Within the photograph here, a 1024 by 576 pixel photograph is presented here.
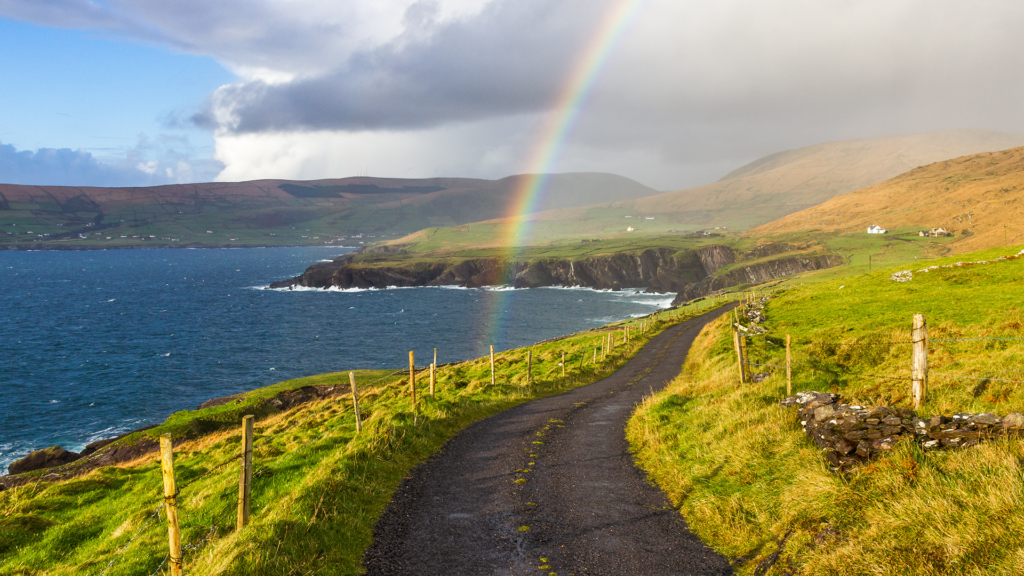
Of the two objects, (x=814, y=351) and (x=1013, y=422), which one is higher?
(x=1013, y=422)

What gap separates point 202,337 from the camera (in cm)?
10306

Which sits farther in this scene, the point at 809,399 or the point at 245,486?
the point at 809,399

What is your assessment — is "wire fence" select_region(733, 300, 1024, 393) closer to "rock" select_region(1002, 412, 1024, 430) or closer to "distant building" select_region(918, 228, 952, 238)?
"rock" select_region(1002, 412, 1024, 430)

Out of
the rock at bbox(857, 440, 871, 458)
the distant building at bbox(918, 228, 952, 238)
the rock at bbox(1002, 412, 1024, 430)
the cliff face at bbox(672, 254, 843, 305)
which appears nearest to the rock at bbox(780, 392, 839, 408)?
the rock at bbox(857, 440, 871, 458)

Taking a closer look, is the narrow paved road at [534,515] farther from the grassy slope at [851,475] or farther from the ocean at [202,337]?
the ocean at [202,337]

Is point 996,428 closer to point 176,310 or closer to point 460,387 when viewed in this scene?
point 460,387

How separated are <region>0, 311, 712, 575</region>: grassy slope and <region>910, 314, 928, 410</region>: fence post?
47.5 feet

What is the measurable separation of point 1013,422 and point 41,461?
53.1m

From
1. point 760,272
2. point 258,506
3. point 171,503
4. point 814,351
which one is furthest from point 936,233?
point 171,503

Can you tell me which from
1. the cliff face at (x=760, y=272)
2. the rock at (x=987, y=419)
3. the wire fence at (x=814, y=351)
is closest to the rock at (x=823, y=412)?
the rock at (x=987, y=419)

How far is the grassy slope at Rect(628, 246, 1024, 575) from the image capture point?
28.0ft

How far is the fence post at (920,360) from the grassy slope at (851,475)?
0.46 meters

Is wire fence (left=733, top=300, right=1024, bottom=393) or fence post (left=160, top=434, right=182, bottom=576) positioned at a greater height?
fence post (left=160, top=434, right=182, bottom=576)

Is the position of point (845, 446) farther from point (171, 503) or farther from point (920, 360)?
point (171, 503)
